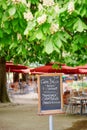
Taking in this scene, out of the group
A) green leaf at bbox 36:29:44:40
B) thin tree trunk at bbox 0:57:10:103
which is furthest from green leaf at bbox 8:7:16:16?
thin tree trunk at bbox 0:57:10:103

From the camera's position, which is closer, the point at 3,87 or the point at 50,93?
the point at 50,93

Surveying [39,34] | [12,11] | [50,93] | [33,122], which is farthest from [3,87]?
[39,34]

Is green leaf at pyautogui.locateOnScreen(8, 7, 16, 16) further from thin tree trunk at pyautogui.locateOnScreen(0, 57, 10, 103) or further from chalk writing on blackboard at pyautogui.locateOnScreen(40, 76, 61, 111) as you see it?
thin tree trunk at pyautogui.locateOnScreen(0, 57, 10, 103)

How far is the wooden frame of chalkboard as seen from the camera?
8.42 meters

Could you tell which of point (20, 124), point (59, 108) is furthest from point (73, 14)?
point (20, 124)

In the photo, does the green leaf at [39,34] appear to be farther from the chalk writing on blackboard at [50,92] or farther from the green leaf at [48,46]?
the chalk writing on blackboard at [50,92]

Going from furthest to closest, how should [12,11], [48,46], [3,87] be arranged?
[3,87] < [12,11] < [48,46]

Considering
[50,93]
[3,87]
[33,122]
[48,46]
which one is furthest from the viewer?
[3,87]

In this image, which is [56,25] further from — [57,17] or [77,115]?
[77,115]

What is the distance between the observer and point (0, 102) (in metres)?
22.1

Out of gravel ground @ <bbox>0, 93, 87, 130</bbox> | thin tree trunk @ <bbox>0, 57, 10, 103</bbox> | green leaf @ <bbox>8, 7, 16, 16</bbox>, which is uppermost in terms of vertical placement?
green leaf @ <bbox>8, 7, 16, 16</bbox>

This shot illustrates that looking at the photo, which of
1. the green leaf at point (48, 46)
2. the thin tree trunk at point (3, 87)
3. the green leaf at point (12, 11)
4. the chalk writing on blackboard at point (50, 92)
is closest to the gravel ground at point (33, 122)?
the chalk writing on blackboard at point (50, 92)

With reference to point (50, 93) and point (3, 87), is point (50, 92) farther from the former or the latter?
point (3, 87)

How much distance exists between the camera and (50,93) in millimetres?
8750
